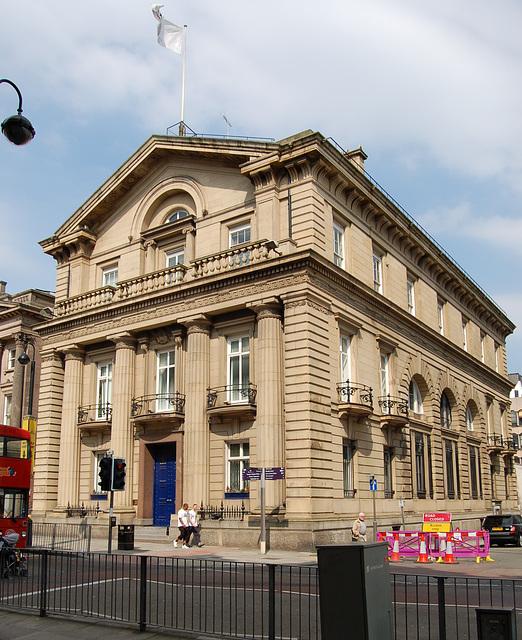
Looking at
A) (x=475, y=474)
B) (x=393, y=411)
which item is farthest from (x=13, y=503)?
(x=475, y=474)

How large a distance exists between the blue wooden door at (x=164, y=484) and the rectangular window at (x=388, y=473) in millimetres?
9837

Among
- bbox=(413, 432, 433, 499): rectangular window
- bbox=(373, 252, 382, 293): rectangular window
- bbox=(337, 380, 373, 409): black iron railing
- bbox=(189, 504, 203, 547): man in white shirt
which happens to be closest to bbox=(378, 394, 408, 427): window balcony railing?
bbox=(337, 380, 373, 409): black iron railing

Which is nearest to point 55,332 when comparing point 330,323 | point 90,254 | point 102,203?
point 90,254

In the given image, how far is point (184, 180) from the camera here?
3416 cm

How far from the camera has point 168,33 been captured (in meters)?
36.2

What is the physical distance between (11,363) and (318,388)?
1230 inches

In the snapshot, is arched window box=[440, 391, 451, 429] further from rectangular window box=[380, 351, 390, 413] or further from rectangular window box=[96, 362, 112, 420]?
rectangular window box=[96, 362, 112, 420]

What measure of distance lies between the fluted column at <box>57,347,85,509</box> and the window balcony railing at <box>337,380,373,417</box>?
1436cm

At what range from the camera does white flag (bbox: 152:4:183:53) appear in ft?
118

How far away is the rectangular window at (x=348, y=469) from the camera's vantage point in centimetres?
2819

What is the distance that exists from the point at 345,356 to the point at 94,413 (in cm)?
1339

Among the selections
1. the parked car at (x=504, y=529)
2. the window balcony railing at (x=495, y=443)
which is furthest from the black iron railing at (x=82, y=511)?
the window balcony railing at (x=495, y=443)

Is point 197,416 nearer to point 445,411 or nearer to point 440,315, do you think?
point 445,411

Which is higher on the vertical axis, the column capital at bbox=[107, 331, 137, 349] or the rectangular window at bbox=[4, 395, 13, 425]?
the column capital at bbox=[107, 331, 137, 349]
